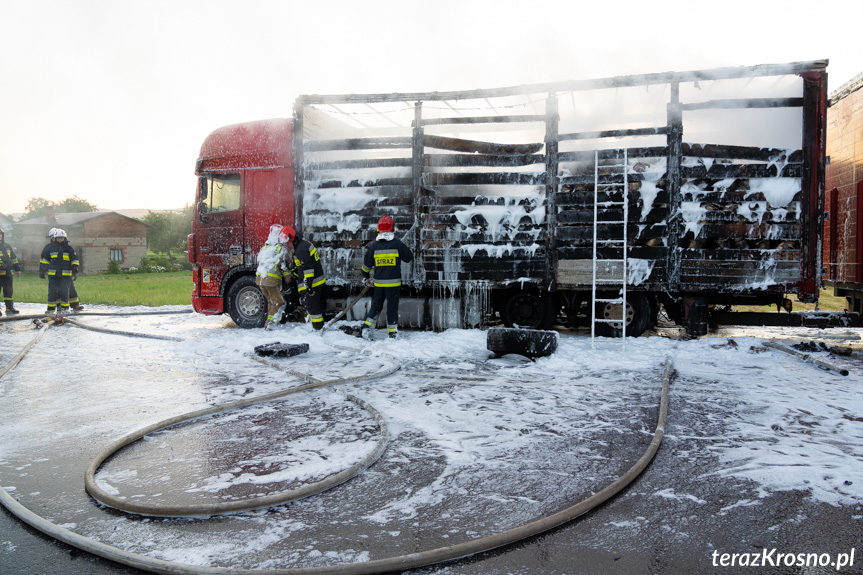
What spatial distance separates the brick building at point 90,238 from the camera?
42.0 m

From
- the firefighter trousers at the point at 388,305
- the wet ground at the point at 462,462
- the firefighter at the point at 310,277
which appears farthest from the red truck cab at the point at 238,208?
the wet ground at the point at 462,462

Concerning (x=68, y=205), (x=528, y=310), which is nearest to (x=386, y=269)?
(x=528, y=310)

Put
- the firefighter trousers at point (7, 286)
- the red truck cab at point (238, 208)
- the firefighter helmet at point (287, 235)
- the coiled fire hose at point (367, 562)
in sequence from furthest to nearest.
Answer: the firefighter trousers at point (7, 286) → the red truck cab at point (238, 208) → the firefighter helmet at point (287, 235) → the coiled fire hose at point (367, 562)

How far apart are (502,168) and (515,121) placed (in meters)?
0.66

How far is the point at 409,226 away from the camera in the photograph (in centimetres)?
827

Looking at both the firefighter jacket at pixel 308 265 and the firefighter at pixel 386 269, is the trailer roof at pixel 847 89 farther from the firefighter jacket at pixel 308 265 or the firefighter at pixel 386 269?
the firefighter jacket at pixel 308 265

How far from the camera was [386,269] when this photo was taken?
313 inches

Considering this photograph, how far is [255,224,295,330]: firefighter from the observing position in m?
8.66

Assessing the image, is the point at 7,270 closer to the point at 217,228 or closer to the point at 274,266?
the point at 217,228

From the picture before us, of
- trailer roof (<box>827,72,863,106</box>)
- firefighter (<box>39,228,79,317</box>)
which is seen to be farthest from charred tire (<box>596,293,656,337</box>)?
firefighter (<box>39,228,79,317</box>)

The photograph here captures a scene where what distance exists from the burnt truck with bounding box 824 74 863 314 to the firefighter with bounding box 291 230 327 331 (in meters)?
6.71

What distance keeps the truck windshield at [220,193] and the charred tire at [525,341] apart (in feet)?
16.7

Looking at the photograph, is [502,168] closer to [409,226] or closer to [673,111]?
[409,226]

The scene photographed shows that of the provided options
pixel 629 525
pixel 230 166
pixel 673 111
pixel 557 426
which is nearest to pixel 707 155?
pixel 673 111
